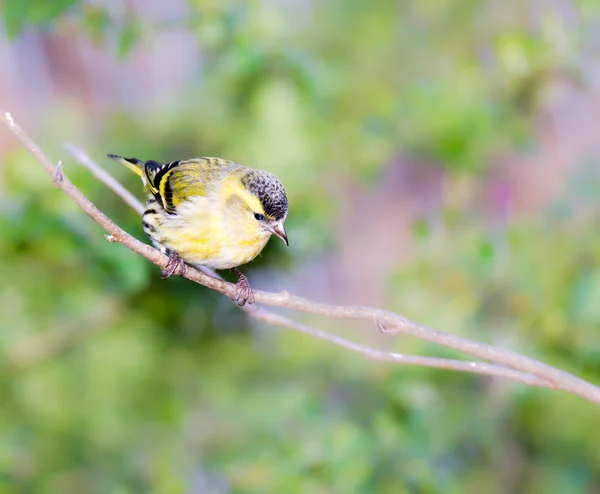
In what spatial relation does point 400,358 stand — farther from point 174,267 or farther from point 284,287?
point 284,287

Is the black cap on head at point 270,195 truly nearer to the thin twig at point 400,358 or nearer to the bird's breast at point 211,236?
the bird's breast at point 211,236

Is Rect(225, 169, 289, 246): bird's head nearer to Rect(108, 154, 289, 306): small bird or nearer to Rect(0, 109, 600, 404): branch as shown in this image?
Rect(108, 154, 289, 306): small bird

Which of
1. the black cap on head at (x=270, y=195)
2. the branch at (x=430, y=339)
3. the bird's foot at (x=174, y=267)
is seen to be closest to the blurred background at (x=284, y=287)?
the bird's foot at (x=174, y=267)

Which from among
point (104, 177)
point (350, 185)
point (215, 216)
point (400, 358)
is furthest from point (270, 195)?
point (350, 185)

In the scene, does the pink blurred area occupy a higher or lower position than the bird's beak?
lower

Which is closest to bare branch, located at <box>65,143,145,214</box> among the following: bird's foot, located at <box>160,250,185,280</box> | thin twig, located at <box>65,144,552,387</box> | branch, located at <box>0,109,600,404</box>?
thin twig, located at <box>65,144,552,387</box>

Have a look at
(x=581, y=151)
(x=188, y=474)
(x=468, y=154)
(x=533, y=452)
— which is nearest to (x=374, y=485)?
(x=188, y=474)

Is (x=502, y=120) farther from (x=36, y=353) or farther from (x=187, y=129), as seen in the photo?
(x=36, y=353)
